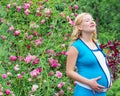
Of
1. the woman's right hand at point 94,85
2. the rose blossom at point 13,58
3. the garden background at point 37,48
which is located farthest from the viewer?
the rose blossom at point 13,58

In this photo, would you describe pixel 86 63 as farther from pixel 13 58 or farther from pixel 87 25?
pixel 13 58

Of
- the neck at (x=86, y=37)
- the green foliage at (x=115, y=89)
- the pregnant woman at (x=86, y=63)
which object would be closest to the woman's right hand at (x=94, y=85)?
the pregnant woman at (x=86, y=63)

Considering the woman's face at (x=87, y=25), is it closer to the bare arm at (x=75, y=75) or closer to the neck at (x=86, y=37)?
the neck at (x=86, y=37)

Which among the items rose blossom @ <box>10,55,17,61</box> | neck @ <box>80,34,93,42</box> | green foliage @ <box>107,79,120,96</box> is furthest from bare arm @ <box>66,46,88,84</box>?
green foliage @ <box>107,79,120,96</box>

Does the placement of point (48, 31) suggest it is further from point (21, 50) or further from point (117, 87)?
point (117, 87)

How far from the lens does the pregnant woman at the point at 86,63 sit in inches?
152

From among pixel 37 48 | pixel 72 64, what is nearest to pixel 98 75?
pixel 72 64

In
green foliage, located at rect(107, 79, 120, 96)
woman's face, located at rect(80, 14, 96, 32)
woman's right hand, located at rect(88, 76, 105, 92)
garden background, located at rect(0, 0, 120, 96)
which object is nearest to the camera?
woman's right hand, located at rect(88, 76, 105, 92)

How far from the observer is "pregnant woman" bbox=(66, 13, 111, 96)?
385 centimetres

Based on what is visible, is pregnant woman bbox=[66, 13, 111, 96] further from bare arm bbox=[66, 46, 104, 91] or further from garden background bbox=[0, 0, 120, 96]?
garden background bbox=[0, 0, 120, 96]

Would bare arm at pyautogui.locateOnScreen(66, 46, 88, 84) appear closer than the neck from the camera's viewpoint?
Yes

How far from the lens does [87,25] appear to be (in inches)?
154

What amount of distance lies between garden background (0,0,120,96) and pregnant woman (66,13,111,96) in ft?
3.02

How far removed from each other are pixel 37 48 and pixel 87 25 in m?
1.44
